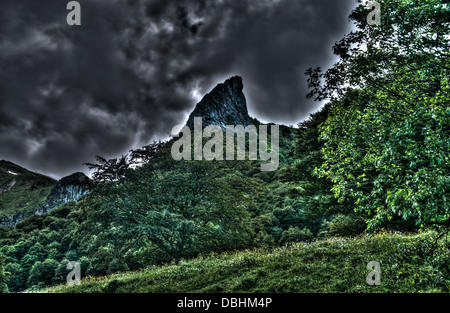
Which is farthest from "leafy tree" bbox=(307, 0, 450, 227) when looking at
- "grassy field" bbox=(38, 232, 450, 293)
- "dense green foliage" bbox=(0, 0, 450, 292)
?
"grassy field" bbox=(38, 232, 450, 293)

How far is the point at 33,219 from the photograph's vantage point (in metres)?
96.6

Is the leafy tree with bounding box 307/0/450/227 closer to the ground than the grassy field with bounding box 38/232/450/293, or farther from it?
farther from it

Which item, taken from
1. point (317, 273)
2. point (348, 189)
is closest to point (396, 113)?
point (348, 189)

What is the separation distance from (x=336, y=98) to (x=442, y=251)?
7.00 m

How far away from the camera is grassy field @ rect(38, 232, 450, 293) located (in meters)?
7.56

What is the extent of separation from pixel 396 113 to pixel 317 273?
273 inches

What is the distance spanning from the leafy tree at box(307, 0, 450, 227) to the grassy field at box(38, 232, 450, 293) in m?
1.59

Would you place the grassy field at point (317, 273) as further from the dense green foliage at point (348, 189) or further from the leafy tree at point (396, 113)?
the leafy tree at point (396, 113)

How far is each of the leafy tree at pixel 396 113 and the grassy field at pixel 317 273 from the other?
1586 mm

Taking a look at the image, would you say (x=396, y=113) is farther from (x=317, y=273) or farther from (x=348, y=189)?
(x=317, y=273)

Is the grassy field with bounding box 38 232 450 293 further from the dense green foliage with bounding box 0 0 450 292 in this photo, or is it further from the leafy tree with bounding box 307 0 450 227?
the leafy tree with bounding box 307 0 450 227

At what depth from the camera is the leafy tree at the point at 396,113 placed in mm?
6492
